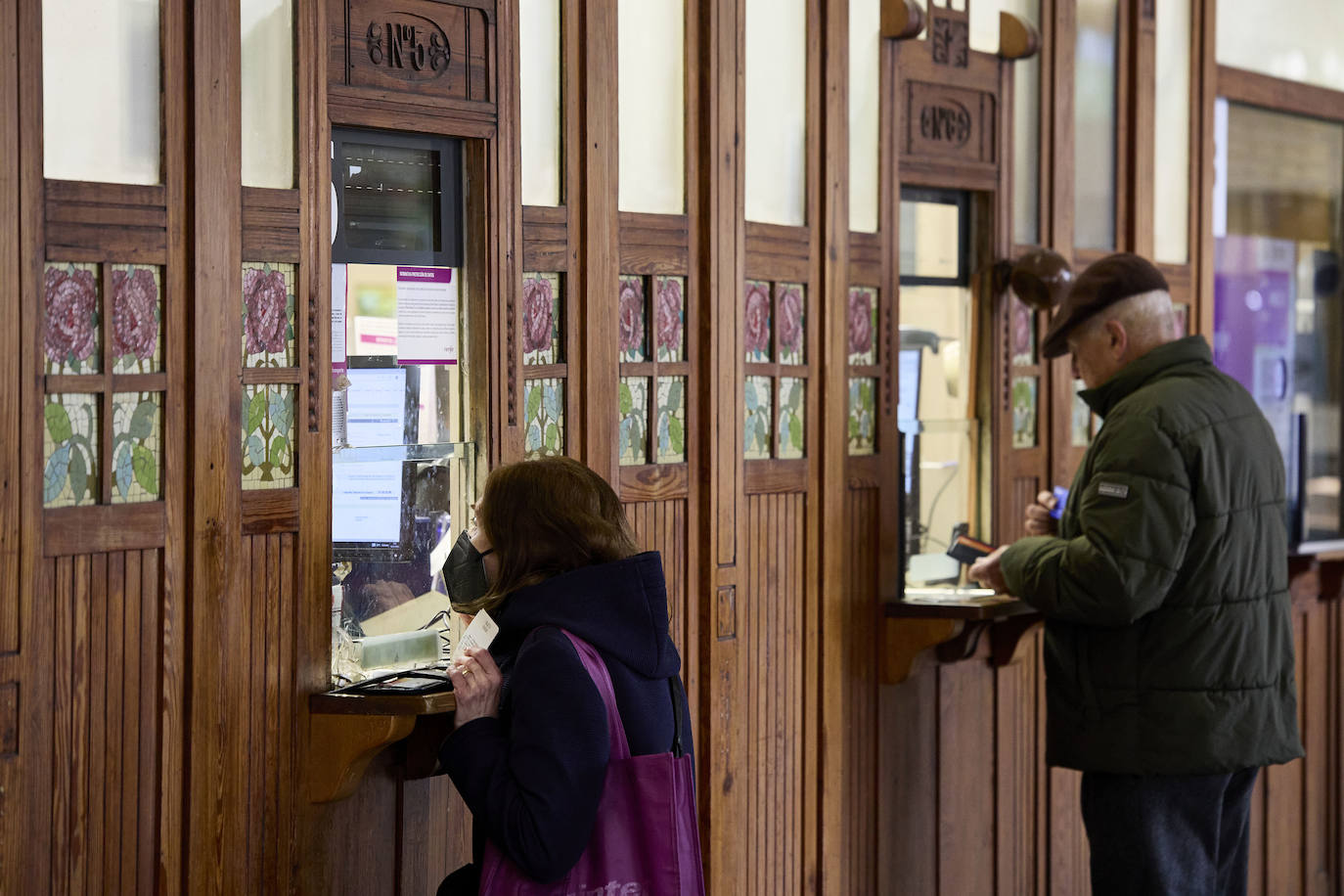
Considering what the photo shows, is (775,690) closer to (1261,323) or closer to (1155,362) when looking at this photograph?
(1155,362)

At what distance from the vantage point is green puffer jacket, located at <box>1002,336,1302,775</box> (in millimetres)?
3152

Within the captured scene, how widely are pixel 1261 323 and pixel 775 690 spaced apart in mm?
2559

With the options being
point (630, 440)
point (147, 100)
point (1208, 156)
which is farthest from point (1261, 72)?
point (147, 100)

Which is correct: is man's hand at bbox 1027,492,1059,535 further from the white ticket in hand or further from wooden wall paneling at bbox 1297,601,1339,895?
the white ticket in hand

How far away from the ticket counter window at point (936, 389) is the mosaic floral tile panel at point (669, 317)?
2.53 feet

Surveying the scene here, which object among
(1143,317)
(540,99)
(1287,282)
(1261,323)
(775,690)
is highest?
(540,99)

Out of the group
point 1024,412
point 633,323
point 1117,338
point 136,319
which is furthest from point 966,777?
point 136,319

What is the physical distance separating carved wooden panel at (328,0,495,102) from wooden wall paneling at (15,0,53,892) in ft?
1.82

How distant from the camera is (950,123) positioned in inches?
153

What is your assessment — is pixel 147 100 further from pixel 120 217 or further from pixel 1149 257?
pixel 1149 257

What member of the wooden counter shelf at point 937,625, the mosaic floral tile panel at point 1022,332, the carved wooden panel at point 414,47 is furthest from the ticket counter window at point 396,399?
the mosaic floral tile panel at point 1022,332

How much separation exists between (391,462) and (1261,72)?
136 inches

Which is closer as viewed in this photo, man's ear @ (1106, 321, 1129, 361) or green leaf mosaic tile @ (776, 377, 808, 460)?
man's ear @ (1106, 321, 1129, 361)

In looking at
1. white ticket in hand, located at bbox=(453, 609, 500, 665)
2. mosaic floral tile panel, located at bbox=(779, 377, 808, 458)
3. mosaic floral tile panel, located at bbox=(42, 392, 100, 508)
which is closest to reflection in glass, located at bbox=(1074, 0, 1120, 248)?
mosaic floral tile panel, located at bbox=(779, 377, 808, 458)
